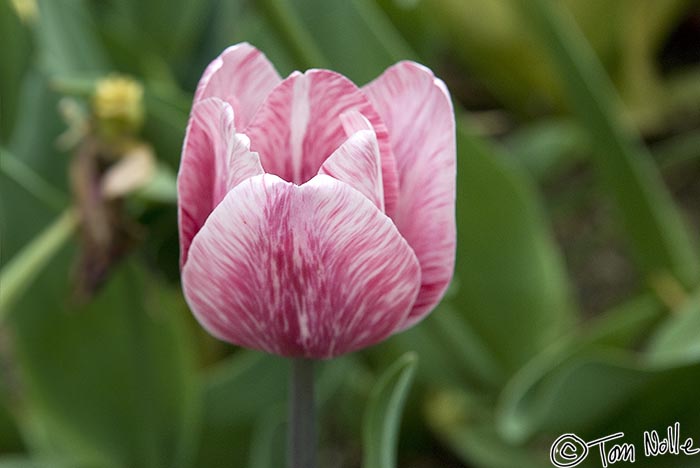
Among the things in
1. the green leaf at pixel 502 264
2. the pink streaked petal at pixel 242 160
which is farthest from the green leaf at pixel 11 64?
the pink streaked petal at pixel 242 160

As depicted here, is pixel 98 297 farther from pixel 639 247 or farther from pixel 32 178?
pixel 639 247

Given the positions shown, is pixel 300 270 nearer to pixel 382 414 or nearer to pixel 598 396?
pixel 382 414

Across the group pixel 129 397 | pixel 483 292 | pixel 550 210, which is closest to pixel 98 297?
pixel 129 397

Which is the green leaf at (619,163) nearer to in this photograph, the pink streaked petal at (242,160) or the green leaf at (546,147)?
the green leaf at (546,147)

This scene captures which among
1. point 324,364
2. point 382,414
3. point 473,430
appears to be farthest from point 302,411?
point 473,430

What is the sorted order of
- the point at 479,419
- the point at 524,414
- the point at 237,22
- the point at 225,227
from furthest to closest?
the point at 237,22 → the point at 479,419 → the point at 524,414 → the point at 225,227
